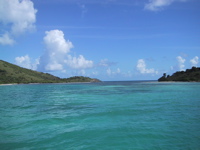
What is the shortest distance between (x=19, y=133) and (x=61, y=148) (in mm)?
6890

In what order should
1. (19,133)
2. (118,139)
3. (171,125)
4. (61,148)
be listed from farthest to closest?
(171,125)
(19,133)
(118,139)
(61,148)

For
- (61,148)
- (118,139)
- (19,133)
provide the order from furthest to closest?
(19,133) → (118,139) → (61,148)

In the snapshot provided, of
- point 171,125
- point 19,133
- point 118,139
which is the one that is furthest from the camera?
point 171,125

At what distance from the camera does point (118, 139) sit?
17.9 m

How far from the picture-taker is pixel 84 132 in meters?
20.4

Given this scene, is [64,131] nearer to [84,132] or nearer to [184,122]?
[84,132]

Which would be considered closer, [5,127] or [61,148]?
[61,148]

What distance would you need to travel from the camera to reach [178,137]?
1806cm

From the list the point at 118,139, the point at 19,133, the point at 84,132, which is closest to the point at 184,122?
the point at 118,139

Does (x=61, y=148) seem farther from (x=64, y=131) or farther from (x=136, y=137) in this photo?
(x=136, y=137)

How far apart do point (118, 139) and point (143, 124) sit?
20.9 ft

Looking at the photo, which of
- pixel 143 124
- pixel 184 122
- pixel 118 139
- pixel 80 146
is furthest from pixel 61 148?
pixel 184 122

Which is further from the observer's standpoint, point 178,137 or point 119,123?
point 119,123

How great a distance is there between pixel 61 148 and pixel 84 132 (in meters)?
4.70
